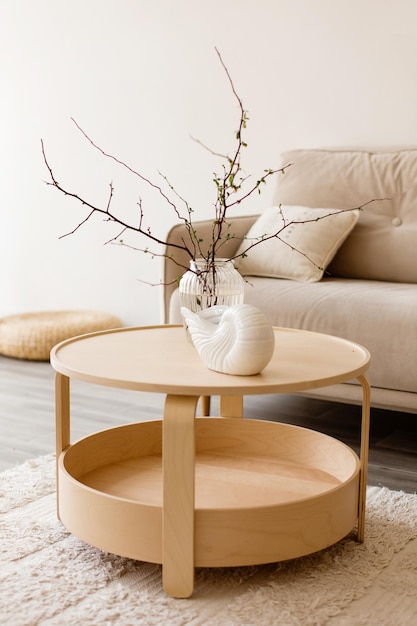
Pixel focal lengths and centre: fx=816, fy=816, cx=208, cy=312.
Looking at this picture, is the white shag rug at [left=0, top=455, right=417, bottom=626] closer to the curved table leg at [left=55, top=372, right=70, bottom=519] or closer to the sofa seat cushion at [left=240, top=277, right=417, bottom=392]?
the curved table leg at [left=55, top=372, right=70, bottom=519]

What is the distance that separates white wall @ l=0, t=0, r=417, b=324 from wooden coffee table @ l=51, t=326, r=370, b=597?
66.1 inches

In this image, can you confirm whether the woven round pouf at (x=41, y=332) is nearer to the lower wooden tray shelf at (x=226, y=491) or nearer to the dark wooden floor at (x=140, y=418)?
the dark wooden floor at (x=140, y=418)

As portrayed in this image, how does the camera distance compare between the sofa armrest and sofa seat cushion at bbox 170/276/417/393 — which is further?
the sofa armrest

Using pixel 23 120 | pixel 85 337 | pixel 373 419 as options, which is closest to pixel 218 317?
pixel 85 337

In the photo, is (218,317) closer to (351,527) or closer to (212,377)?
(212,377)

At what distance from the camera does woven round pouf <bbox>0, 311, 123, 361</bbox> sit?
3.75 meters

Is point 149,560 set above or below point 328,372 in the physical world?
below

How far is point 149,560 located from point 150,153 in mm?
2678

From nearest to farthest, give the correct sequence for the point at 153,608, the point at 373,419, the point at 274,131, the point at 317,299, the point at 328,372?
the point at 153,608 → the point at 328,372 → the point at 317,299 → the point at 373,419 → the point at 274,131

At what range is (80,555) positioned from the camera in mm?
1743

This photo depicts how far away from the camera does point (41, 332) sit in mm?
3762

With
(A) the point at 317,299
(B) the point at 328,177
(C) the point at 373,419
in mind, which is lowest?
(C) the point at 373,419

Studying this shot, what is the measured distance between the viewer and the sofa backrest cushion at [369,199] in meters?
2.96

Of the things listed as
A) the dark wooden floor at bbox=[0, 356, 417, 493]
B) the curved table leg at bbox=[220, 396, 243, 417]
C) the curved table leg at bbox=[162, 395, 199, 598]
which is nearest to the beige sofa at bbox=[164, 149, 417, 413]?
the dark wooden floor at bbox=[0, 356, 417, 493]
